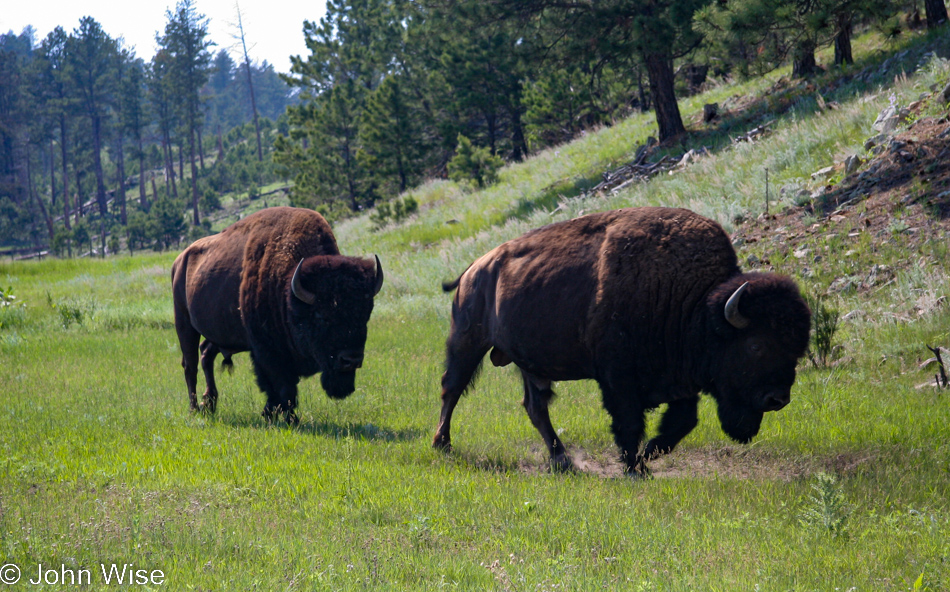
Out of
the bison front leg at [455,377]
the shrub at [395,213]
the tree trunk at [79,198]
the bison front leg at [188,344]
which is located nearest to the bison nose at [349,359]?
the bison front leg at [455,377]

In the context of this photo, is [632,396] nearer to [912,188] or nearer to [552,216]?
[912,188]

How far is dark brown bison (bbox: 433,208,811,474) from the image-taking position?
568 centimetres

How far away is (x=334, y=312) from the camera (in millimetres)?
7688

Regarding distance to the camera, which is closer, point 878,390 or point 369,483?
point 369,483

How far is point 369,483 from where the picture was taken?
5.97m

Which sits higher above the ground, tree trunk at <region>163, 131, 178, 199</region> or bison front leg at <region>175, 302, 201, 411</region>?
tree trunk at <region>163, 131, 178, 199</region>

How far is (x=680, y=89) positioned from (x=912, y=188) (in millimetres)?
25765

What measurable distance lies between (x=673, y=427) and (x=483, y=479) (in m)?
1.65

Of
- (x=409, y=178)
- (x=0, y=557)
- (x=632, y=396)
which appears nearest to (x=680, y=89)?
(x=409, y=178)

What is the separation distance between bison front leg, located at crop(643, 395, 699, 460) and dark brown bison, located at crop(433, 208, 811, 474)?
1cm

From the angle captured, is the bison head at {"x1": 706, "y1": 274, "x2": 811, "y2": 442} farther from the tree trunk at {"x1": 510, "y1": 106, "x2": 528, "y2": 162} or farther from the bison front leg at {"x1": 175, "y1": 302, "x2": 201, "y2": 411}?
the tree trunk at {"x1": 510, "y1": 106, "x2": 528, "y2": 162}

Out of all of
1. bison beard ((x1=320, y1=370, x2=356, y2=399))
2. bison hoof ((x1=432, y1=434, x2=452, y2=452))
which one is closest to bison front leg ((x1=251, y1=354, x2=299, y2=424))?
bison beard ((x1=320, y1=370, x2=356, y2=399))

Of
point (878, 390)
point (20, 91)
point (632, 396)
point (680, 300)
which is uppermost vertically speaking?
point (20, 91)

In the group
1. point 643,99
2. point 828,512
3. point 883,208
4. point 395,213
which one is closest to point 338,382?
point 828,512
